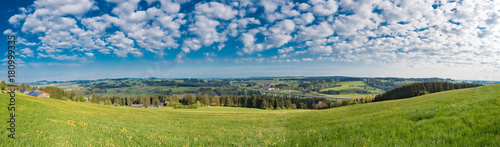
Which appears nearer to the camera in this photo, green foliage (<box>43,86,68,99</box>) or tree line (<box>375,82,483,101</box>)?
green foliage (<box>43,86,68,99</box>)

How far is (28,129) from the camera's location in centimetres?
888

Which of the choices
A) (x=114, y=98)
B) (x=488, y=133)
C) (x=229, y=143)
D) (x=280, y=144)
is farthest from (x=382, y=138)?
(x=114, y=98)

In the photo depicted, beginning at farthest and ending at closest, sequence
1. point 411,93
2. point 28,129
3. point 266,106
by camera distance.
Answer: point 266,106 < point 411,93 < point 28,129

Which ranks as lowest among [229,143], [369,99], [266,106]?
[266,106]

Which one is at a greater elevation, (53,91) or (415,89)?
(53,91)

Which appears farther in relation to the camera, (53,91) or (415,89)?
(415,89)

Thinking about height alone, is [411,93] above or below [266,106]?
above

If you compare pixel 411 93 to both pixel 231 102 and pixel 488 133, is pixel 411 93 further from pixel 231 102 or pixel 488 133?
pixel 488 133

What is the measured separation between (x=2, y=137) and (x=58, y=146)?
2.13 meters

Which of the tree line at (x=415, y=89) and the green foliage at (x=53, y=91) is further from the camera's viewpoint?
the tree line at (x=415, y=89)

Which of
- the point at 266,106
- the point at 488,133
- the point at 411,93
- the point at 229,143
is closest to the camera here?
the point at 488,133

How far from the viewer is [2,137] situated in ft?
24.0

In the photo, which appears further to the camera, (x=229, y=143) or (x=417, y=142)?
(x=229, y=143)

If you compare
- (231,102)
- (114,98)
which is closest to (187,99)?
(231,102)
